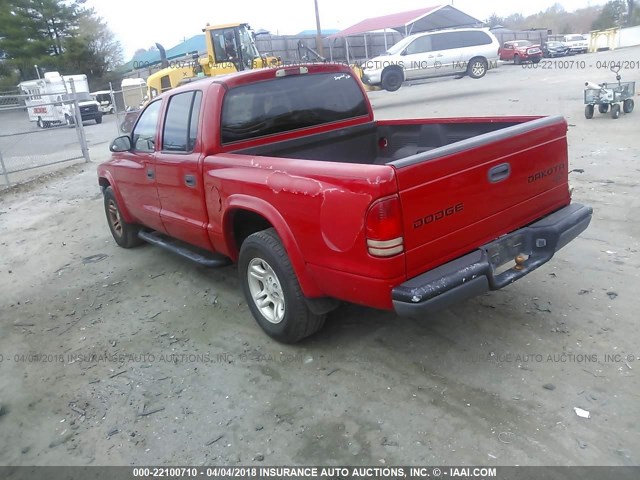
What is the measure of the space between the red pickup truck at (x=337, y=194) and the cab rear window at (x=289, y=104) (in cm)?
1

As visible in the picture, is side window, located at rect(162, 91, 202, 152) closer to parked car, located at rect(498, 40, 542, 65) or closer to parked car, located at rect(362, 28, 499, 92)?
parked car, located at rect(362, 28, 499, 92)

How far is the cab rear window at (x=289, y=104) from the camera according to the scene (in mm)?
4402

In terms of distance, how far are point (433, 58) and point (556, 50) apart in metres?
22.0

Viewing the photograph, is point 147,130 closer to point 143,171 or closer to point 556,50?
point 143,171

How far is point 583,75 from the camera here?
20672mm

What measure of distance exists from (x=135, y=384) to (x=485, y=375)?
234 cm

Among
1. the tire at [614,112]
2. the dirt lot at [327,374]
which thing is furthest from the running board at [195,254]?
the tire at [614,112]

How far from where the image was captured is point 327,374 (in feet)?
11.9

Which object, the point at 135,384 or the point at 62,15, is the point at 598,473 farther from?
the point at 62,15

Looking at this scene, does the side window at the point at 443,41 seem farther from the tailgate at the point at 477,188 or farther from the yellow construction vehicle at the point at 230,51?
the tailgate at the point at 477,188

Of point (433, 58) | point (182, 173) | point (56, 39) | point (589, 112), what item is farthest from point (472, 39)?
point (56, 39)

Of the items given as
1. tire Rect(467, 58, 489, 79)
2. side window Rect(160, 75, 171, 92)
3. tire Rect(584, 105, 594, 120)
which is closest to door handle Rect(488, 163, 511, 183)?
tire Rect(584, 105, 594, 120)

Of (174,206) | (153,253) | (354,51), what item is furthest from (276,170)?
(354,51)

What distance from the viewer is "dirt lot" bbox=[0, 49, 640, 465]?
2.93 metres
